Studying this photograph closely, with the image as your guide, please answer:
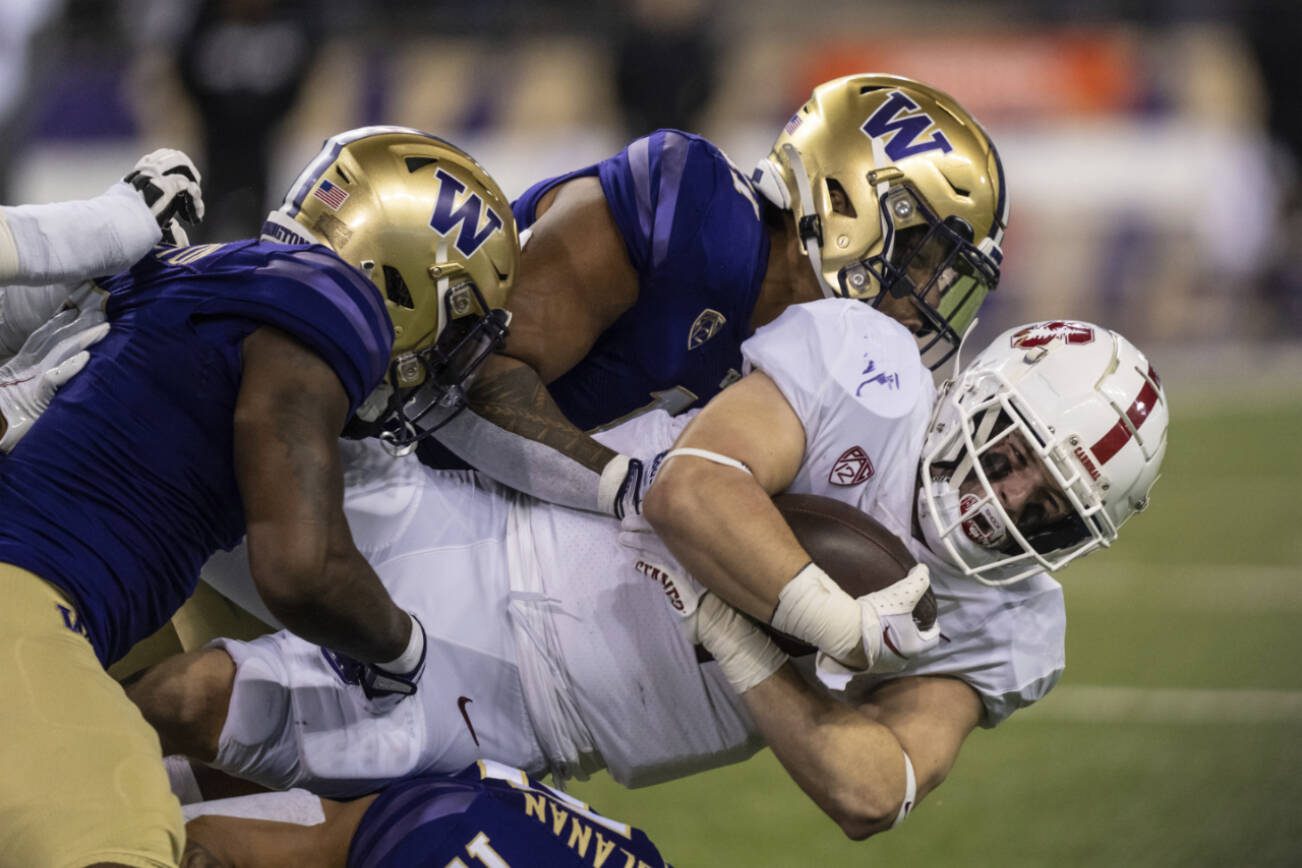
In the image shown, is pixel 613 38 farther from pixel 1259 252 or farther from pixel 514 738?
pixel 514 738

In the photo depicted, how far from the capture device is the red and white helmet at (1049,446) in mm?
2852

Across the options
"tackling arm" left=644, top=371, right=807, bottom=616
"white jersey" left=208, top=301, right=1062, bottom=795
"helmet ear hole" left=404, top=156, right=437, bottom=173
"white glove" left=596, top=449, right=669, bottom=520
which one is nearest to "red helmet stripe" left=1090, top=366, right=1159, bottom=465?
"white jersey" left=208, top=301, right=1062, bottom=795

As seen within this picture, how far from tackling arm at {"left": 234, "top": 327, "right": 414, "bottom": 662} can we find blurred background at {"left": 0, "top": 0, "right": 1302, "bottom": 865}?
17.0 ft

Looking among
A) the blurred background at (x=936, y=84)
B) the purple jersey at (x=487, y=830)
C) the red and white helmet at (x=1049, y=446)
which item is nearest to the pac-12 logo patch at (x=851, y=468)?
the red and white helmet at (x=1049, y=446)

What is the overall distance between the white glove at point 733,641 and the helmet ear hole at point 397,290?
0.79 meters

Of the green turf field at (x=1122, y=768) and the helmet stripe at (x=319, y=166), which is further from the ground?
the helmet stripe at (x=319, y=166)

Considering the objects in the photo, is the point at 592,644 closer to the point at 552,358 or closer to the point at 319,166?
the point at 552,358

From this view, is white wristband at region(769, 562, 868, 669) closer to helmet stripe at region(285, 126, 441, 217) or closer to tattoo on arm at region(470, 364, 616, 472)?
tattoo on arm at region(470, 364, 616, 472)

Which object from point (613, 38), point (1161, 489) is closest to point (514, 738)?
point (1161, 489)

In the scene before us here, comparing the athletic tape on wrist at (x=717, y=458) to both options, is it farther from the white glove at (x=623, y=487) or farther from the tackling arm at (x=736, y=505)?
the white glove at (x=623, y=487)

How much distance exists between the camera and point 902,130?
3705mm

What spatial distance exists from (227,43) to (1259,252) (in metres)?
7.95

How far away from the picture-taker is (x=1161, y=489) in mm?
8672

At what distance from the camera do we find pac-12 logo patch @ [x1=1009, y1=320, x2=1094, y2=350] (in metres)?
2.97
